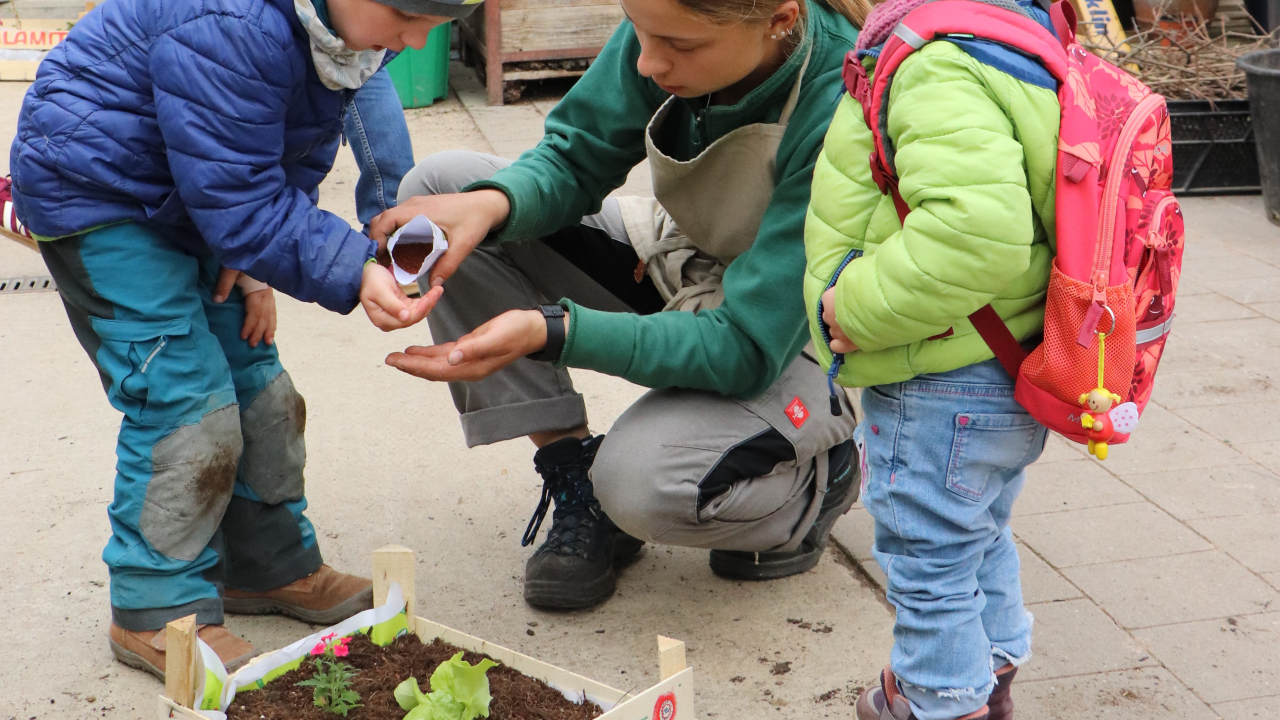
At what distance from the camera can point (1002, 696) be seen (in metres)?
1.86

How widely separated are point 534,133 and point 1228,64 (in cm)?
302

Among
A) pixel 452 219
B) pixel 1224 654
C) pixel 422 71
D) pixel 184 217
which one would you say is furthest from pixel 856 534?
pixel 422 71

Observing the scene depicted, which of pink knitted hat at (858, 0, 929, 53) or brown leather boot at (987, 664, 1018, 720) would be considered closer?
pink knitted hat at (858, 0, 929, 53)

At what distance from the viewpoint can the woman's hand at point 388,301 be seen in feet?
6.04

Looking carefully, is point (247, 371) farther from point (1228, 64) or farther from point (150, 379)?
point (1228, 64)

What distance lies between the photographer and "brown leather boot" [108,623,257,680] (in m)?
1.97

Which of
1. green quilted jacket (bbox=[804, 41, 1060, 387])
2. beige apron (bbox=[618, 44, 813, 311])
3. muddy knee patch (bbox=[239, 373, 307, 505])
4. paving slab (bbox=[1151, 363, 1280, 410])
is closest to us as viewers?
green quilted jacket (bbox=[804, 41, 1060, 387])

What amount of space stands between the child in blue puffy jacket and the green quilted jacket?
700mm

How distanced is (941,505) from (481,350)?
2.52ft

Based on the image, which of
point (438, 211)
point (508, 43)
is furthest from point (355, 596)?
point (508, 43)

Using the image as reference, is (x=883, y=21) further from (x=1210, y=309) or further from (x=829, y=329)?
(x=1210, y=309)

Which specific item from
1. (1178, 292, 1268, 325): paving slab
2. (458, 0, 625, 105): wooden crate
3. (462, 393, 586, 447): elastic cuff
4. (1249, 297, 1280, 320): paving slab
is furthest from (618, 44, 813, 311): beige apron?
(458, 0, 625, 105): wooden crate

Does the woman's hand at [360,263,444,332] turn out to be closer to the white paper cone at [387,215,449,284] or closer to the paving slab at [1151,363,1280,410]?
the white paper cone at [387,215,449,284]

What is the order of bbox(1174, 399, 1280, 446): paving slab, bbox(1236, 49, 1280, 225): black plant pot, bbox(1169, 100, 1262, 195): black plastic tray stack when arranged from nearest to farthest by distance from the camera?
bbox(1174, 399, 1280, 446): paving slab
bbox(1236, 49, 1280, 225): black plant pot
bbox(1169, 100, 1262, 195): black plastic tray stack
